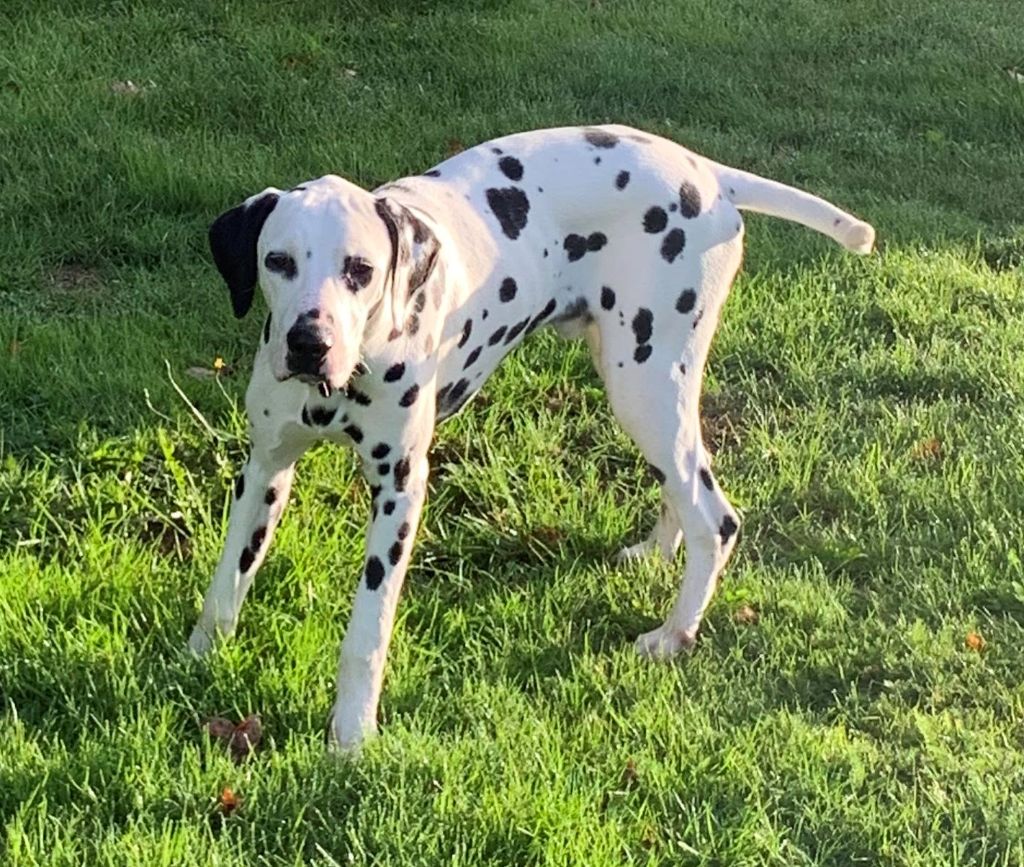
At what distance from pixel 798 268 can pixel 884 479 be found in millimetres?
1660

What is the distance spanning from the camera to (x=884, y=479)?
4547 mm

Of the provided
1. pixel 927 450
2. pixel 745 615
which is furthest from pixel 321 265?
pixel 927 450

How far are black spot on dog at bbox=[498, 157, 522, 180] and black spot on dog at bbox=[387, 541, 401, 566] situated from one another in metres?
1.06

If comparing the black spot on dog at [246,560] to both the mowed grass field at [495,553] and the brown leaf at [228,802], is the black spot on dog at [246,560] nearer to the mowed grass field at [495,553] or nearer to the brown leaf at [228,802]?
the mowed grass field at [495,553]

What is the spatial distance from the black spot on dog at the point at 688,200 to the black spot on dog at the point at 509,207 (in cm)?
44

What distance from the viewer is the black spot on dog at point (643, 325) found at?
3.60 metres

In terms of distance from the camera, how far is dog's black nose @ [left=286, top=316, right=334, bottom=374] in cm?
270

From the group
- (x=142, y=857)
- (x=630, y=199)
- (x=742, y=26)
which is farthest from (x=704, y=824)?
(x=742, y=26)

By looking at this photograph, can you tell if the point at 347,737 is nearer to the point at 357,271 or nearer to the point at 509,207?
the point at 357,271

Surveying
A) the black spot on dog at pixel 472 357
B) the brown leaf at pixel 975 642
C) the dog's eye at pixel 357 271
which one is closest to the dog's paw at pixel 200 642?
the black spot on dog at pixel 472 357

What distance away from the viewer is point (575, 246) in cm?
357

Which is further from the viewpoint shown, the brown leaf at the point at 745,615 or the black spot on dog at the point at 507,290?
the brown leaf at the point at 745,615

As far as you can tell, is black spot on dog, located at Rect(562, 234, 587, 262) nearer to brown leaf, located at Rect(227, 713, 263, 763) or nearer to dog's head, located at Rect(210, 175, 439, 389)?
dog's head, located at Rect(210, 175, 439, 389)

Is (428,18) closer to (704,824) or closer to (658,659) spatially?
(658,659)
